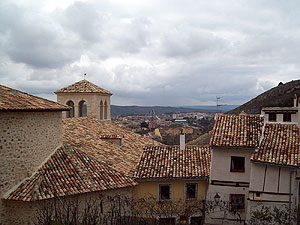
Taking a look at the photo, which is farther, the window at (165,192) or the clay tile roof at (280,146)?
the window at (165,192)

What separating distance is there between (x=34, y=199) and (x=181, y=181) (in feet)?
26.3

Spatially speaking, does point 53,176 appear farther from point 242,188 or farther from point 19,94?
point 242,188

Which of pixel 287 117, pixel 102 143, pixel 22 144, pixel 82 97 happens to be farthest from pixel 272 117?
pixel 82 97

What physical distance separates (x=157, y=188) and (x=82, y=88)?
1324 cm

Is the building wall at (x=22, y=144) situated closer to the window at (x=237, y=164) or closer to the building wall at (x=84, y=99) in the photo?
the window at (x=237, y=164)

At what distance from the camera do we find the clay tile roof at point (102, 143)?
61.1 feet

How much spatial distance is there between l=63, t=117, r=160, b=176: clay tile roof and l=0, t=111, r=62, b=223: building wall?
3.44 metres

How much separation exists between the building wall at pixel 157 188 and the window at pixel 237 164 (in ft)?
6.54

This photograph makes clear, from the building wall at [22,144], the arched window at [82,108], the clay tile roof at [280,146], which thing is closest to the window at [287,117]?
the clay tile roof at [280,146]

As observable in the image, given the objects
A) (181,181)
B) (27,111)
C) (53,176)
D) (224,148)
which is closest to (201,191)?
(181,181)

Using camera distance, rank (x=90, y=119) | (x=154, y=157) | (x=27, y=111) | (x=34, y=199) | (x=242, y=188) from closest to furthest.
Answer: (x=34, y=199) → (x=27, y=111) → (x=242, y=188) → (x=154, y=157) → (x=90, y=119)

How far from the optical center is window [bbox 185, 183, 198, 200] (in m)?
18.0

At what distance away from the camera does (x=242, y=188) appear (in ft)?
55.1

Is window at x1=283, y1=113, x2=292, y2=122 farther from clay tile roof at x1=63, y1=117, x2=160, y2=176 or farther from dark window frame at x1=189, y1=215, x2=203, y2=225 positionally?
clay tile roof at x1=63, y1=117, x2=160, y2=176
